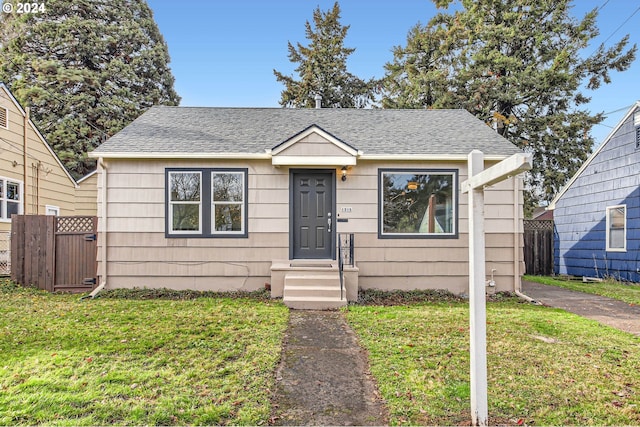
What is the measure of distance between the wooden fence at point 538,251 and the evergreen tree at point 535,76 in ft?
22.9

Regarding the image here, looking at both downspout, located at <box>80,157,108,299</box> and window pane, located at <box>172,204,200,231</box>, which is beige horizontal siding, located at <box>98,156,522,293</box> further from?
window pane, located at <box>172,204,200,231</box>

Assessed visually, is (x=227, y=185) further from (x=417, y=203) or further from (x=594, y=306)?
(x=594, y=306)

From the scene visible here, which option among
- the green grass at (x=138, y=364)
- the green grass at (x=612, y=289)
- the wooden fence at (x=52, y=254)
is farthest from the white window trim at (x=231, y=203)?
the green grass at (x=612, y=289)

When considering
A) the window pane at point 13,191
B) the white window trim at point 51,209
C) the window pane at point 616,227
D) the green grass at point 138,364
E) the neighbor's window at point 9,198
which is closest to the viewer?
the green grass at point 138,364

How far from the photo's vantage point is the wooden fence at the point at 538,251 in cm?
1224

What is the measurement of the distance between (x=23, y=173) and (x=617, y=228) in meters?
16.1

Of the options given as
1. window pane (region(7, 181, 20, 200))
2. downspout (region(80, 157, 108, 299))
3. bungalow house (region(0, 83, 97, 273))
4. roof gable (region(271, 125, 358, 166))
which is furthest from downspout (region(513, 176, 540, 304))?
window pane (region(7, 181, 20, 200))

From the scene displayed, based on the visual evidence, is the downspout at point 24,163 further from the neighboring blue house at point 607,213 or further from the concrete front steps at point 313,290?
the neighboring blue house at point 607,213

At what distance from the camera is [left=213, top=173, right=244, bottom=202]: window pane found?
24.5ft

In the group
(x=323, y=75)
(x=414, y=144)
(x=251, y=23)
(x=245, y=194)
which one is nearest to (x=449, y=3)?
(x=323, y=75)

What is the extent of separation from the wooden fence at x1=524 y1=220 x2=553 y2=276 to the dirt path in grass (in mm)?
9705

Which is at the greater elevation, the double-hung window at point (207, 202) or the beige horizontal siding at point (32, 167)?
the beige horizontal siding at point (32, 167)

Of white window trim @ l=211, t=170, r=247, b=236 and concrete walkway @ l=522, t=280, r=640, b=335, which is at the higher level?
white window trim @ l=211, t=170, r=247, b=236

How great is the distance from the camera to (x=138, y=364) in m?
3.52
